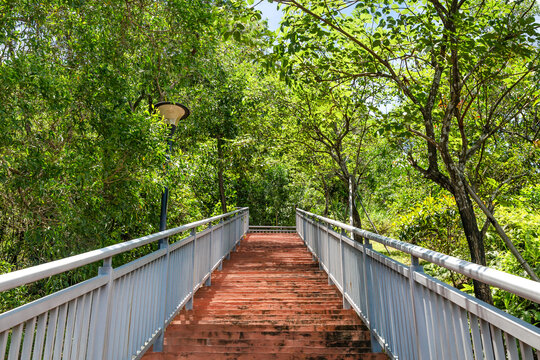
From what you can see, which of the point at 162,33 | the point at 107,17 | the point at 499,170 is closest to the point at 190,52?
the point at 162,33

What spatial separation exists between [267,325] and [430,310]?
7.81ft

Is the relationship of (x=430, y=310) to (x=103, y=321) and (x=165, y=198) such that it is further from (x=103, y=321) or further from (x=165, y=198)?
(x=165, y=198)

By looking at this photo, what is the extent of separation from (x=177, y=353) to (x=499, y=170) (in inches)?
324

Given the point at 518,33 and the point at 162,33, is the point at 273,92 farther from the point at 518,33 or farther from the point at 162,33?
the point at 518,33

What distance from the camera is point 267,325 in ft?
13.1

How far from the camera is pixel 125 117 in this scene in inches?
202

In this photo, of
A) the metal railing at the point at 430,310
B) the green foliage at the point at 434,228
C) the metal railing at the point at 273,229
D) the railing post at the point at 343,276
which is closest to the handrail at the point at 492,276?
the metal railing at the point at 430,310

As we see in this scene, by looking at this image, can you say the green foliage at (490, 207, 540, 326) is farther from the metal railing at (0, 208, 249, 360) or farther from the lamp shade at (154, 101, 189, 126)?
the lamp shade at (154, 101, 189, 126)

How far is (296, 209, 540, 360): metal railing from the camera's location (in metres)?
1.36

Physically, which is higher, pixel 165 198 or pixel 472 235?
pixel 165 198

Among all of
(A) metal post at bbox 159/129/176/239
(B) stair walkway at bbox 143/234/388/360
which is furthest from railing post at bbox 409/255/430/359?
(A) metal post at bbox 159/129/176/239

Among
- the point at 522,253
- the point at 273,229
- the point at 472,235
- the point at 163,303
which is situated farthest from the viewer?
the point at 273,229

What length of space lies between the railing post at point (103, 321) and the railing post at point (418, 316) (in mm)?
2167

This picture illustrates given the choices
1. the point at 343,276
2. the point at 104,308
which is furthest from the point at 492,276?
the point at 343,276
